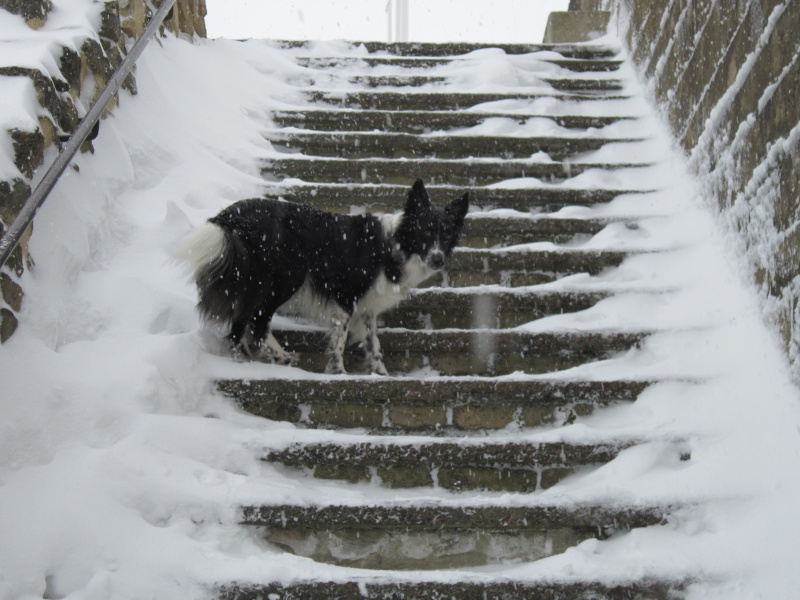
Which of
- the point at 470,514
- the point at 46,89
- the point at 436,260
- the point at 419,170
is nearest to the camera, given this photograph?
the point at 470,514

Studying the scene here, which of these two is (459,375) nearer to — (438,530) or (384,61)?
(438,530)

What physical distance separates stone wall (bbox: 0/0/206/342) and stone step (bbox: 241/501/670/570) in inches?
47.9

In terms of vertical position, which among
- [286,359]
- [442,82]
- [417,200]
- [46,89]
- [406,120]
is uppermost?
[46,89]

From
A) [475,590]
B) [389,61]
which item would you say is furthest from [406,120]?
[475,590]

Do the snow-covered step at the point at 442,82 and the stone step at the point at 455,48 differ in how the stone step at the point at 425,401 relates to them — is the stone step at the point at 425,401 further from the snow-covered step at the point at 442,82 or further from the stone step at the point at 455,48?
the stone step at the point at 455,48

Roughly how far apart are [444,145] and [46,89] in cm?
253

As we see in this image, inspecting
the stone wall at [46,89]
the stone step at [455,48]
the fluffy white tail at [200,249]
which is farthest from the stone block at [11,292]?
the stone step at [455,48]

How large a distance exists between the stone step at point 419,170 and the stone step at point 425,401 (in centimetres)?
189

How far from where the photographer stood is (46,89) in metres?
3.20

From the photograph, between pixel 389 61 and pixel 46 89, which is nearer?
pixel 46 89

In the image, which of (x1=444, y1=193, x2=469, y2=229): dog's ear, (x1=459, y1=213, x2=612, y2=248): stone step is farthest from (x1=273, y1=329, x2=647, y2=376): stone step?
(x1=459, y1=213, x2=612, y2=248): stone step

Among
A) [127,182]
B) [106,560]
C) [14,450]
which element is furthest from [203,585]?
[127,182]

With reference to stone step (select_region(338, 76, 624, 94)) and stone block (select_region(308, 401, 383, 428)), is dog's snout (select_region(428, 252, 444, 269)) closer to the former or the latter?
stone block (select_region(308, 401, 383, 428))

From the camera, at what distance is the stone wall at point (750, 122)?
9.86 feet
